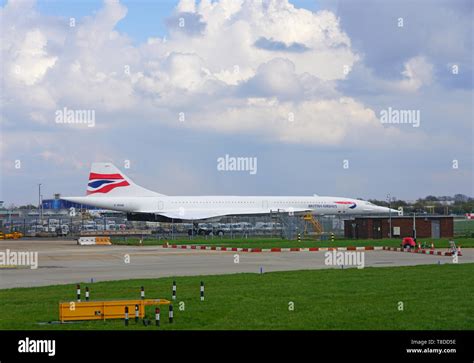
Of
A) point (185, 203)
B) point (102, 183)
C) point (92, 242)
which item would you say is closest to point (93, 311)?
point (92, 242)

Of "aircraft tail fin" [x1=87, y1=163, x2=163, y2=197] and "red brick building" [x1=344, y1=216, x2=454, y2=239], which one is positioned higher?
"aircraft tail fin" [x1=87, y1=163, x2=163, y2=197]

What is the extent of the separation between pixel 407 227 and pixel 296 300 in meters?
58.1

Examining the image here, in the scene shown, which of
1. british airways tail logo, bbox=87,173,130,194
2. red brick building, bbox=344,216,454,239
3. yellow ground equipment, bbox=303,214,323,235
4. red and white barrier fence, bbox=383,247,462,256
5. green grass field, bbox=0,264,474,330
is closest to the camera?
green grass field, bbox=0,264,474,330

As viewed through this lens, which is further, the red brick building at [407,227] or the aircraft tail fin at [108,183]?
the aircraft tail fin at [108,183]

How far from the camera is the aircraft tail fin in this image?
103m

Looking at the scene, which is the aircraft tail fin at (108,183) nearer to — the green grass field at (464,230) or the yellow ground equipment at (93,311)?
the green grass field at (464,230)

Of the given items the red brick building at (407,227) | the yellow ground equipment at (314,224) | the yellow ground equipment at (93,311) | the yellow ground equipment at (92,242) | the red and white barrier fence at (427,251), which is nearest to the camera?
the yellow ground equipment at (93,311)

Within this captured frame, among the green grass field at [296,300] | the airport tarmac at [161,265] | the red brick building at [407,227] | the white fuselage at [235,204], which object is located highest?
the white fuselage at [235,204]

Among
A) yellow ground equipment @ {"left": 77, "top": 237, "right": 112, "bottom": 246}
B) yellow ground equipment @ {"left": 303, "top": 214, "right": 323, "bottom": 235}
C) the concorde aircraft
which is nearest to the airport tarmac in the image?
yellow ground equipment @ {"left": 77, "top": 237, "right": 112, "bottom": 246}

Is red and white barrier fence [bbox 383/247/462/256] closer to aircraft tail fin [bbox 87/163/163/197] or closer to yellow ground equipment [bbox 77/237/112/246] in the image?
yellow ground equipment [bbox 77/237/112/246]

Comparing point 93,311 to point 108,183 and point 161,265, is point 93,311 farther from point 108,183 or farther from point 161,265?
point 108,183

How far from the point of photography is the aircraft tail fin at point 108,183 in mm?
102875

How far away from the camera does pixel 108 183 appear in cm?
10306

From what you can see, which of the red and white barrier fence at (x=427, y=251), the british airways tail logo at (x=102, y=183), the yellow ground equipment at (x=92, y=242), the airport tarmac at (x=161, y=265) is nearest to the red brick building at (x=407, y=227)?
the red and white barrier fence at (x=427, y=251)
